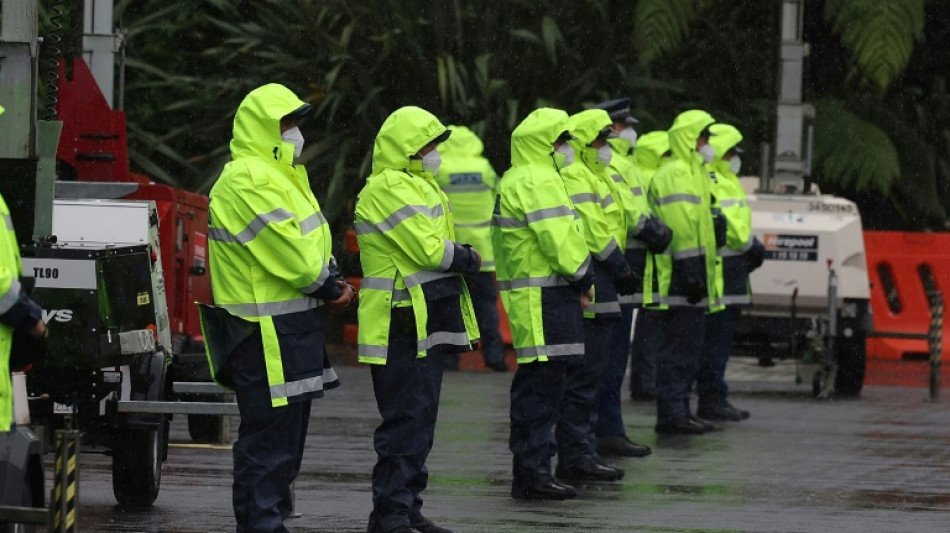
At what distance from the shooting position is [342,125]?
24.8 meters

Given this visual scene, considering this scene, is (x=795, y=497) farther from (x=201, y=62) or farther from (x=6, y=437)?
(x=201, y=62)

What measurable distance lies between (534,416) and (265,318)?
2907mm

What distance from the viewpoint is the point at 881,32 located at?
21.2 meters

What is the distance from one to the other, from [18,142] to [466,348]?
218 cm

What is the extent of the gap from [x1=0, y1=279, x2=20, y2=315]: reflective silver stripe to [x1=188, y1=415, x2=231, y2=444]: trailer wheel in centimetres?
671

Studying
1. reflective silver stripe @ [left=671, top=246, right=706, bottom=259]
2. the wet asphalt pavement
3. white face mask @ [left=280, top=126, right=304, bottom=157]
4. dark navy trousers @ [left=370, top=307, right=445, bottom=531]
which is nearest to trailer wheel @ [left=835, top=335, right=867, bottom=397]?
the wet asphalt pavement

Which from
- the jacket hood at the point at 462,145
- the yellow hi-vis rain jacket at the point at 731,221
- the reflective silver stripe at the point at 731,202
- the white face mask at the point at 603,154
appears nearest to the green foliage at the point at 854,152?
the jacket hood at the point at 462,145

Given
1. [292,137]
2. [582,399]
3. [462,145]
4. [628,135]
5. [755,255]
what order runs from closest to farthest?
[292,137], [582,399], [628,135], [755,255], [462,145]

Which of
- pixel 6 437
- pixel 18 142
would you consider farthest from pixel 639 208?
pixel 6 437

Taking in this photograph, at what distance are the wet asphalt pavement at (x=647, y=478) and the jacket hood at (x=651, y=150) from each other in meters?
1.90

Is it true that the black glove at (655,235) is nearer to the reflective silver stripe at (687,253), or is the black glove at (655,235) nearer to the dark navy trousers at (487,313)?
the reflective silver stripe at (687,253)

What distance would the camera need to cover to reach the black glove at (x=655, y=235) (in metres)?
13.5

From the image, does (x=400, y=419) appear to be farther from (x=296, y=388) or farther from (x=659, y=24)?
(x=659, y=24)

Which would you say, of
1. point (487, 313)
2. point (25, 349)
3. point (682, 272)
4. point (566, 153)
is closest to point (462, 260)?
point (566, 153)
